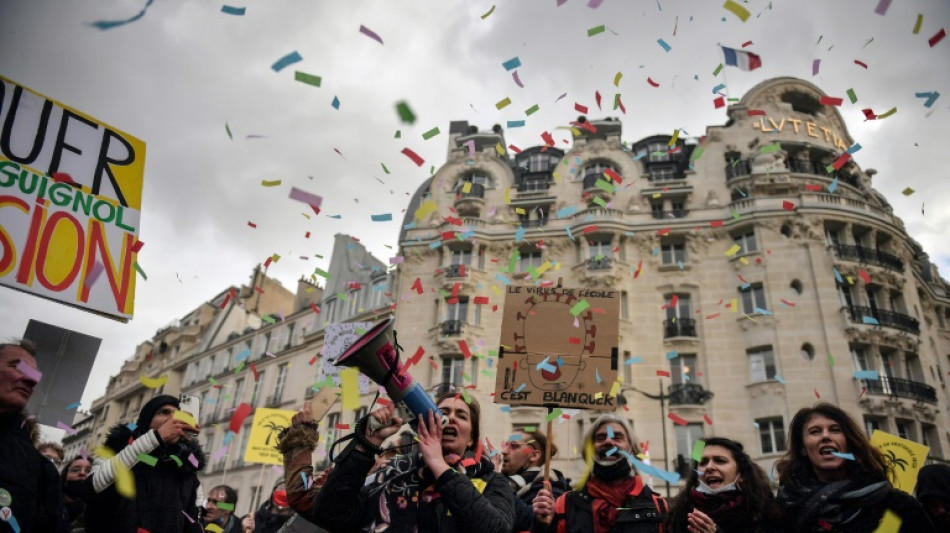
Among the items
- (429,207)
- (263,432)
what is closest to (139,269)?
(263,432)

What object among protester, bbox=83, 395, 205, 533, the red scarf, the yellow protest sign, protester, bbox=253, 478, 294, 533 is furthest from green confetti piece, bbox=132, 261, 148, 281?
the yellow protest sign

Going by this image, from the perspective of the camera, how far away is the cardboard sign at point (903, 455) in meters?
6.99

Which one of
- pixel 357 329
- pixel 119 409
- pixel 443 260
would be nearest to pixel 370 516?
pixel 357 329

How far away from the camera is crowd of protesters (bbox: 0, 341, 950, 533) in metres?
2.93

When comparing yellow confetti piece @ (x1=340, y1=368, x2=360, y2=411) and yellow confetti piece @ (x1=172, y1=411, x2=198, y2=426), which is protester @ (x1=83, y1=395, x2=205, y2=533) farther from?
yellow confetti piece @ (x1=340, y1=368, x2=360, y2=411)

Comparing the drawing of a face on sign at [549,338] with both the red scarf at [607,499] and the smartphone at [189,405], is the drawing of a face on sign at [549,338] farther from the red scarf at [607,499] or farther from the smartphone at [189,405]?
the smartphone at [189,405]

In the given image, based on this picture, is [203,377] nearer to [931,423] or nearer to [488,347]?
[488,347]

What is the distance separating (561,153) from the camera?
30.7 meters

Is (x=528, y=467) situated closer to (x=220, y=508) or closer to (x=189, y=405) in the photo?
(x=189, y=405)

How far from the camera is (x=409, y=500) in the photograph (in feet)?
9.85

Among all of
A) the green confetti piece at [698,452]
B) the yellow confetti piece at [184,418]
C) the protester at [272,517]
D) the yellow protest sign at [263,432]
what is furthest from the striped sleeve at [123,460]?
the yellow protest sign at [263,432]

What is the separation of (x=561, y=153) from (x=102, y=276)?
27952 millimetres

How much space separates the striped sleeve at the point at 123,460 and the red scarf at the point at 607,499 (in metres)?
2.98

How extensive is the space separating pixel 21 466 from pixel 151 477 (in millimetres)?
1178
